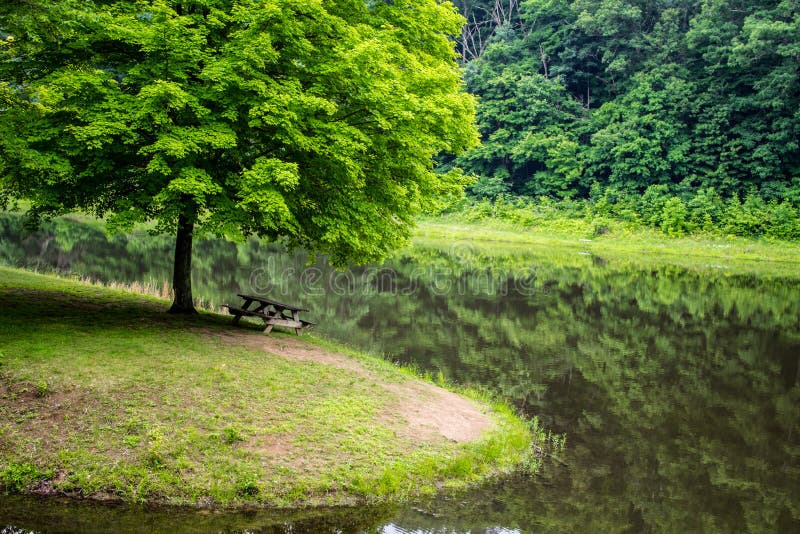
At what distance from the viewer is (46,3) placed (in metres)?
10.7

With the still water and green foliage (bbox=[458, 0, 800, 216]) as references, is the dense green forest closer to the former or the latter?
green foliage (bbox=[458, 0, 800, 216])

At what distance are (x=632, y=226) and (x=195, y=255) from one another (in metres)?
36.8

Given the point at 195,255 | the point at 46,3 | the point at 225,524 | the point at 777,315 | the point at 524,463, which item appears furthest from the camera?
the point at 195,255

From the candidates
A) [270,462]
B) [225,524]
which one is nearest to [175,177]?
[270,462]

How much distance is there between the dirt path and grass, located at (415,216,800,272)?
119ft

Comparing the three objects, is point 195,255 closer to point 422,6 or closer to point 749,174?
point 422,6

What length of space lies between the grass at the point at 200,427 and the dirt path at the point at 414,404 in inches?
8.5

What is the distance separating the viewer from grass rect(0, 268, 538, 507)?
355 inches

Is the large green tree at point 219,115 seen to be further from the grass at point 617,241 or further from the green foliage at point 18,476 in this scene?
the grass at point 617,241

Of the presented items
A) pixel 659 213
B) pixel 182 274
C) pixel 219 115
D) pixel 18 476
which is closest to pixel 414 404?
pixel 18 476

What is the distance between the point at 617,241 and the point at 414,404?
45746mm

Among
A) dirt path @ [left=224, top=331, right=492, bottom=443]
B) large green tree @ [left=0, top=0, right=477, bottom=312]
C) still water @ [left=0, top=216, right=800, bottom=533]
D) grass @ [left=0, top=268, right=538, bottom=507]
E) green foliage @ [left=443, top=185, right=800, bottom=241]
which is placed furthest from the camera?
green foliage @ [left=443, top=185, right=800, bottom=241]

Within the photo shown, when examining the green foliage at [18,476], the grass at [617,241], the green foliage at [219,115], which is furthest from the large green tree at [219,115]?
the grass at [617,241]

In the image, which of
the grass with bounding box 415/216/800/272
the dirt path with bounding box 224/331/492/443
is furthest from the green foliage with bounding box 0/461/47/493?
the grass with bounding box 415/216/800/272
